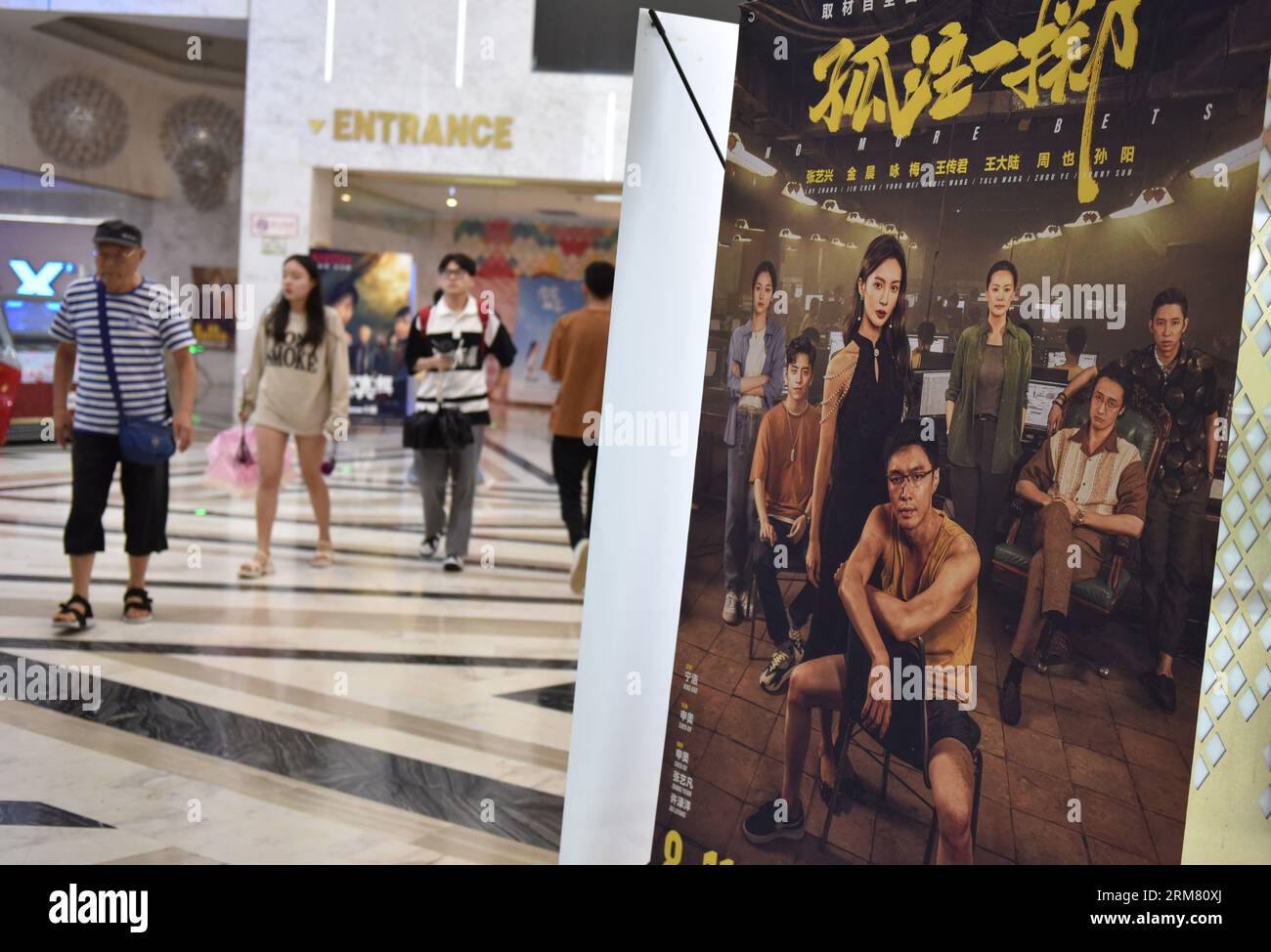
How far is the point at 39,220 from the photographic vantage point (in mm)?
10695

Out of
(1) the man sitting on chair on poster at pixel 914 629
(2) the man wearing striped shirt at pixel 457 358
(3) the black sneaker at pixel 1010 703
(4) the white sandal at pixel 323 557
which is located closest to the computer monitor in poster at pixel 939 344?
(1) the man sitting on chair on poster at pixel 914 629

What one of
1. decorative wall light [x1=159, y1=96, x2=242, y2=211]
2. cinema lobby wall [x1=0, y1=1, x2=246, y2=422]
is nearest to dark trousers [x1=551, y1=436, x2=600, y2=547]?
cinema lobby wall [x1=0, y1=1, x2=246, y2=422]

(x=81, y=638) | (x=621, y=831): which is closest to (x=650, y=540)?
(x=621, y=831)

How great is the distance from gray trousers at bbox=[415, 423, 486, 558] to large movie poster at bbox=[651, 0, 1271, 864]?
3.96m

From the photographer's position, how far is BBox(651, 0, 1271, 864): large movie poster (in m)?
1.66

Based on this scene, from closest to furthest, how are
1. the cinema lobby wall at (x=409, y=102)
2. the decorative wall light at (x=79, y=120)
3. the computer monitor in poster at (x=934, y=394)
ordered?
the computer monitor in poster at (x=934, y=394) < the cinema lobby wall at (x=409, y=102) < the decorative wall light at (x=79, y=120)

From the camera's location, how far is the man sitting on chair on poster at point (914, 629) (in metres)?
1.84

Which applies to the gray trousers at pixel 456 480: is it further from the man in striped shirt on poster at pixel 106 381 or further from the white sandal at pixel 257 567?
the man in striped shirt on poster at pixel 106 381

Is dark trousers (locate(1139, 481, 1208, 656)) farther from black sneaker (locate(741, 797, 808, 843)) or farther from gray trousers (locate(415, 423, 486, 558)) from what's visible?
gray trousers (locate(415, 423, 486, 558))

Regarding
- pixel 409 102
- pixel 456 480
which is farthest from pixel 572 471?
pixel 409 102

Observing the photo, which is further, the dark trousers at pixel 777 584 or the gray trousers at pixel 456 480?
the gray trousers at pixel 456 480

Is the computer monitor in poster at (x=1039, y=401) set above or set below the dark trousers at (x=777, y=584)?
above

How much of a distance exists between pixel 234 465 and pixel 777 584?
23.0 ft
